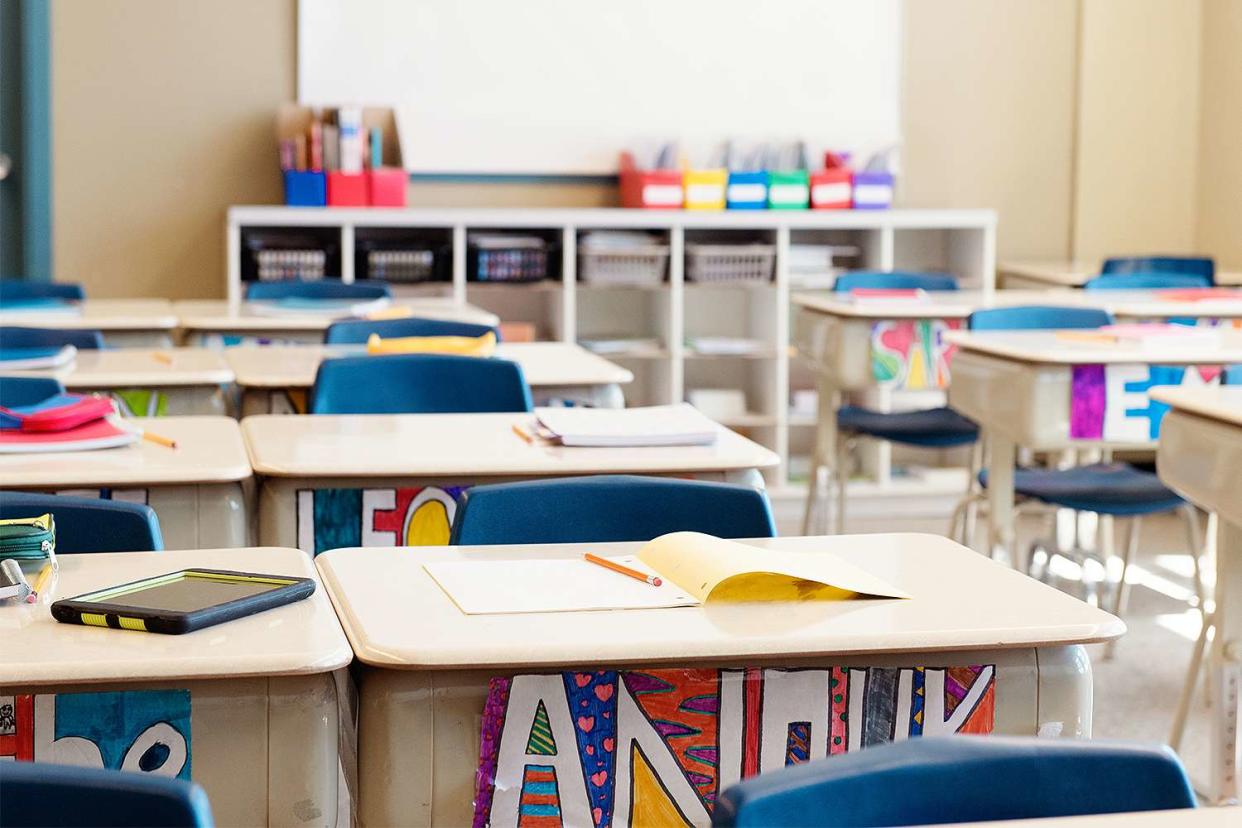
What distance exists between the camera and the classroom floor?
3.53 meters

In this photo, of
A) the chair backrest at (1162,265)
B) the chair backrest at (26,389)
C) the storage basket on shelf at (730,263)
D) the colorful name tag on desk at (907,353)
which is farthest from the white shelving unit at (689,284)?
the chair backrest at (26,389)

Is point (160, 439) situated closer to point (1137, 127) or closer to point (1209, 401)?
point (1209, 401)

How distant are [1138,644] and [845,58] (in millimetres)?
3154

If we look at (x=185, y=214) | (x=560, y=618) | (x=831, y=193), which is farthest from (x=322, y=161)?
(x=560, y=618)

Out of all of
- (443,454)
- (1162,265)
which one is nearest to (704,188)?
(1162,265)

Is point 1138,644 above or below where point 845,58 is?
below

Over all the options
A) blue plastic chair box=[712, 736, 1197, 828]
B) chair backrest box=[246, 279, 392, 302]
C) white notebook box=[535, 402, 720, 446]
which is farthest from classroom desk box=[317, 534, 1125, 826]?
chair backrest box=[246, 279, 392, 302]

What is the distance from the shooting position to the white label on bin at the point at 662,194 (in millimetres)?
6176

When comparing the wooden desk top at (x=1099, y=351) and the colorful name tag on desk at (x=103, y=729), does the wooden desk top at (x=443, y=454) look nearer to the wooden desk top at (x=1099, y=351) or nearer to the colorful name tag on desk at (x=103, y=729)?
the colorful name tag on desk at (x=103, y=729)

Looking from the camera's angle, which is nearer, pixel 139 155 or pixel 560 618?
pixel 560 618

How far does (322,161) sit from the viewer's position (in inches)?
236

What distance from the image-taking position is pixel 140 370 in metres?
3.34

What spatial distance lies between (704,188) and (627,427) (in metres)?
3.78

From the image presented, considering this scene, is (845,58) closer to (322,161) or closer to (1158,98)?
(1158,98)
